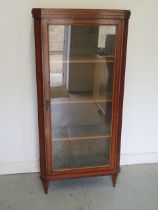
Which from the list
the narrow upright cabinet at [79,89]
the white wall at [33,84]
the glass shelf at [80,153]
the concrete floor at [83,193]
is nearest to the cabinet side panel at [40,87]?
the narrow upright cabinet at [79,89]

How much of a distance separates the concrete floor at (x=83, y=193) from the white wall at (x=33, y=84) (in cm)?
21

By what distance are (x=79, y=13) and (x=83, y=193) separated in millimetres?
1532

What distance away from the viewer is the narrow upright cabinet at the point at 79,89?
2.06 m

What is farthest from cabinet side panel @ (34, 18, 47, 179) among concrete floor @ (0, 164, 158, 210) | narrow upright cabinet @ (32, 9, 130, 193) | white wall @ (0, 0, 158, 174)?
white wall @ (0, 0, 158, 174)

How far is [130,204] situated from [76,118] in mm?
863

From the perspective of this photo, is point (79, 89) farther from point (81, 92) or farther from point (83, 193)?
point (83, 193)

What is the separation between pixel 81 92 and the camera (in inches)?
92.5

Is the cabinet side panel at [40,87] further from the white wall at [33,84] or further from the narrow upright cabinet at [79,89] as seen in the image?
the white wall at [33,84]

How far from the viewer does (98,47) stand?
2.26 m

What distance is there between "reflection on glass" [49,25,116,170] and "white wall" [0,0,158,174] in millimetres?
337

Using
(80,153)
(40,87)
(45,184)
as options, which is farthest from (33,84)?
(45,184)

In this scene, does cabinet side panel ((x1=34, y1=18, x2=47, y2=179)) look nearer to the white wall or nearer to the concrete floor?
the concrete floor

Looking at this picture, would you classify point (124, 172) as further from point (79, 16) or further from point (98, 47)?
point (79, 16)

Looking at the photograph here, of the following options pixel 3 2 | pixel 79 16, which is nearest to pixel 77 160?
pixel 79 16
